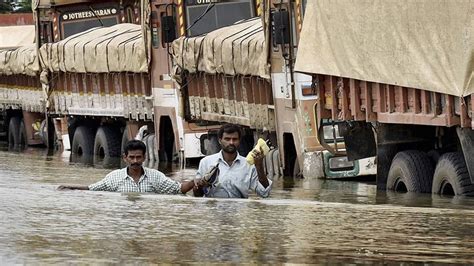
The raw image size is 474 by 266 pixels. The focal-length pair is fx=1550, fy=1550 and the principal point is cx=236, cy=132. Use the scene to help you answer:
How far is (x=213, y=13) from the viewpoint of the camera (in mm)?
23609

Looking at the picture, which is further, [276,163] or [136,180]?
[276,163]

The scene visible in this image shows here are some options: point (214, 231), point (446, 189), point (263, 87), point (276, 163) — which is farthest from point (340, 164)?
point (214, 231)

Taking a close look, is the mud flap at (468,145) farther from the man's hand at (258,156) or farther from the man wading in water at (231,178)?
the man's hand at (258,156)

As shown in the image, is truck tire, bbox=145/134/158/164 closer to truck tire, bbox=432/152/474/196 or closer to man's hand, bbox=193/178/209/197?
truck tire, bbox=432/152/474/196

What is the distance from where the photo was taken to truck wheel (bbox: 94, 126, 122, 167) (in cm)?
2858

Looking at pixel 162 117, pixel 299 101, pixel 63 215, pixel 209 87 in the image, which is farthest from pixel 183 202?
pixel 162 117

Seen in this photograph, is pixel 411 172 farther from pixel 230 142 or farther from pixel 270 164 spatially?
pixel 270 164

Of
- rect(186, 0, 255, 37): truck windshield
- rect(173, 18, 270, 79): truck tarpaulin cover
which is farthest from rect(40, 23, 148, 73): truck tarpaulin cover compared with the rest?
rect(173, 18, 270, 79): truck tarpaulin cover

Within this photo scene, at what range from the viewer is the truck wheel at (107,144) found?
28.6 metres

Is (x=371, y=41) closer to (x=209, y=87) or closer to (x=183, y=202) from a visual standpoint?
(x=183, y=202)

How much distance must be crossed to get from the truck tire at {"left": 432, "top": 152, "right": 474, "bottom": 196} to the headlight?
381 cm

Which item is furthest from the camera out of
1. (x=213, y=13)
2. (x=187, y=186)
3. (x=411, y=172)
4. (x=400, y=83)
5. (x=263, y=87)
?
(x=213, y=13)

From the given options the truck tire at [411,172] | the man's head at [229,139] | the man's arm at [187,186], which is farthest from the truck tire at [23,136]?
the man's arm at [187,186]

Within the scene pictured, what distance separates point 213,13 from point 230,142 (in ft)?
40.6
